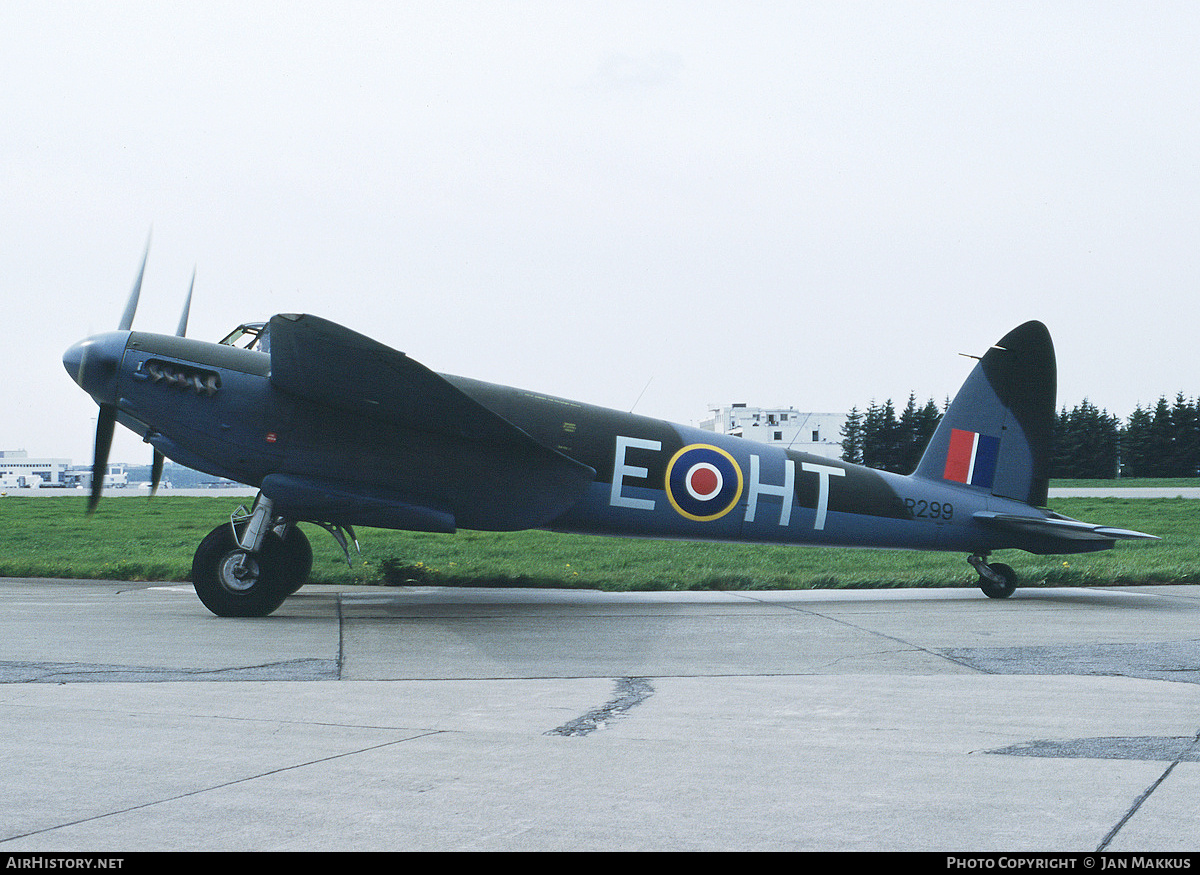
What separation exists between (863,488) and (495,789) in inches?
372

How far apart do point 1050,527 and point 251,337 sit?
1031 cm

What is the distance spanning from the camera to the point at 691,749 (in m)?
4.56

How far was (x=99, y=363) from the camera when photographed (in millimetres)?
10336

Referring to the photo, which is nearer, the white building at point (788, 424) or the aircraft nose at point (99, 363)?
the aircraft nose at point (99, 363)

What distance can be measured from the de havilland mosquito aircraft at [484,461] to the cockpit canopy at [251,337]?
17 millimetres

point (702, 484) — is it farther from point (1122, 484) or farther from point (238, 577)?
point (1122, 484)

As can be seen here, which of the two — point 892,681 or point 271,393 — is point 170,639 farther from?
point 892,681

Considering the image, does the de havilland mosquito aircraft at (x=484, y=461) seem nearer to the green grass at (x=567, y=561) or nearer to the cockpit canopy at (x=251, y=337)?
the cockpit canopy at (x=251, y=337)

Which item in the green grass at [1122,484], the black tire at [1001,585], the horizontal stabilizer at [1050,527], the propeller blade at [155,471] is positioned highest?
the green grass at [1122,484]

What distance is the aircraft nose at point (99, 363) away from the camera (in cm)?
1034

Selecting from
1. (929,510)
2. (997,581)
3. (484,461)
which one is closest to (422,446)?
(484,461)

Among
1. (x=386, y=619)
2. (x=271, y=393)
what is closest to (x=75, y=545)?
(x=271, y=393)

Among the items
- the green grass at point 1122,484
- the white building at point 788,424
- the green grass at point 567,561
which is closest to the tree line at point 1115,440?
the white building at point 788,424

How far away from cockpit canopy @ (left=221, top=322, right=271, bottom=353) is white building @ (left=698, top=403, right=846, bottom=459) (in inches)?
2682
